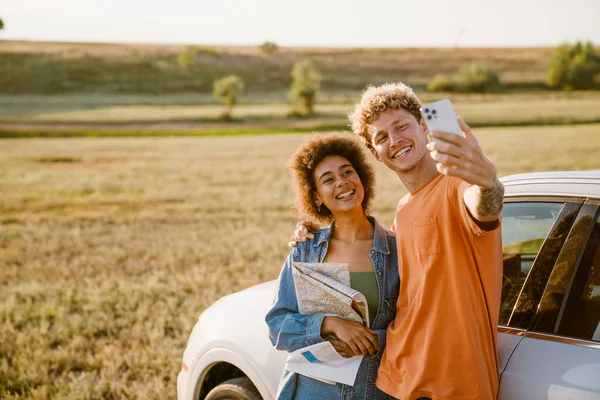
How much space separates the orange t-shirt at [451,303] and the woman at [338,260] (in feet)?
0.95

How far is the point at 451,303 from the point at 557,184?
0.65 m

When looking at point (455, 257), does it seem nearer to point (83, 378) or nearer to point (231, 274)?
point (83, 378)

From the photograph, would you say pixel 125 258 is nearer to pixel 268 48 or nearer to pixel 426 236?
pixel 426 236

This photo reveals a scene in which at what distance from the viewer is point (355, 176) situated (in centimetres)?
278

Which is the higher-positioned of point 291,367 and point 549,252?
point 549,252

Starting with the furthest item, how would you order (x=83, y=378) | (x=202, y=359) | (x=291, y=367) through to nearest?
1. (x=83, y=378)
2. (x=202, y=359)
3. (x=291, y=367)

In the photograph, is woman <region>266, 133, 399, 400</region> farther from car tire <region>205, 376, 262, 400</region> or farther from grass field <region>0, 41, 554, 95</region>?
grass field <region>0, 41, 554, 95</region>

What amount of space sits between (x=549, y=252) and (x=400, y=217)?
55 cm

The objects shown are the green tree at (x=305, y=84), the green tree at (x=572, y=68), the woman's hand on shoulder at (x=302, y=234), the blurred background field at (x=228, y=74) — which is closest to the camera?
the woman's hand on shoulder at (x=302, y=234)

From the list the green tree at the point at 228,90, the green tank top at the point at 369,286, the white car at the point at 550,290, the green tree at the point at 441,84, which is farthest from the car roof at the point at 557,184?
A: the green tree at the point at 441,84

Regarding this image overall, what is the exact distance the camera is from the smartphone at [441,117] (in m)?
1.72

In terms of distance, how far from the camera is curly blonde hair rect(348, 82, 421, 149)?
7.60ft

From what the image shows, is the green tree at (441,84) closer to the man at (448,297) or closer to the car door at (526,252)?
the car door at (526,252)

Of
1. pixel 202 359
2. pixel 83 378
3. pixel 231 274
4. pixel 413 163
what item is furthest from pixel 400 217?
pixel 231 274
